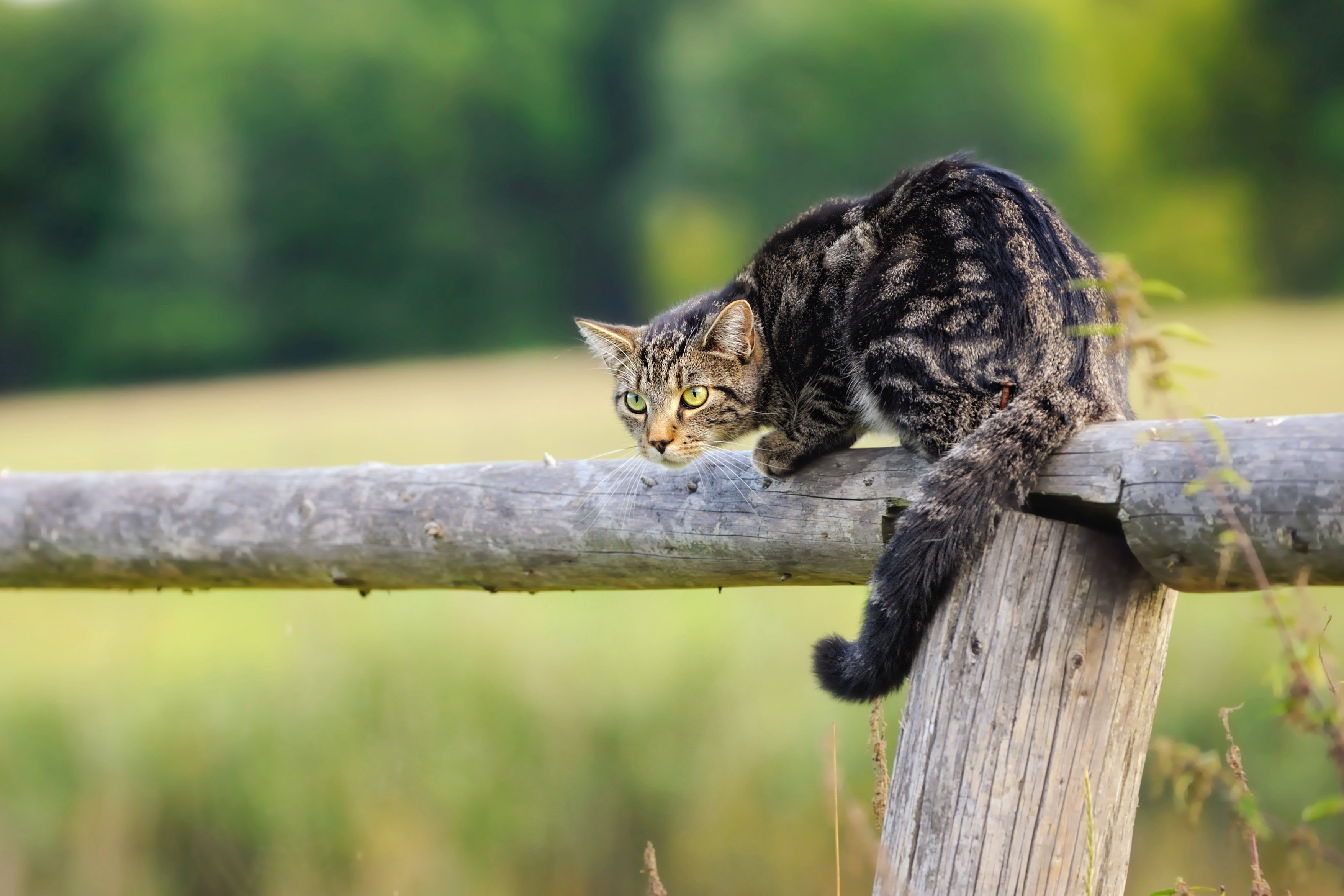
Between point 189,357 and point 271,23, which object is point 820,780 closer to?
point 189,357

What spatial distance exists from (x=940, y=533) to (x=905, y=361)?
1.40 feet

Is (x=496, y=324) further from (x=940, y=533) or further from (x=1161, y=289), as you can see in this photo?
(x=1161, y=289)

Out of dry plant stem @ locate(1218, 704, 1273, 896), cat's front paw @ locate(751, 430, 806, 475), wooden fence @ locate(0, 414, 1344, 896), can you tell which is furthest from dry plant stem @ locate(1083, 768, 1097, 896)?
cat's front paw @ locate(751, 430, 806, 475)

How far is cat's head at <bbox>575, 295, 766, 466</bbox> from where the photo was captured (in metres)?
1.87

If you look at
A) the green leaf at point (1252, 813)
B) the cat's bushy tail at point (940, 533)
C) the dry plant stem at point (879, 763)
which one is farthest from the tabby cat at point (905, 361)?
the green leaf at point (1252, 813)

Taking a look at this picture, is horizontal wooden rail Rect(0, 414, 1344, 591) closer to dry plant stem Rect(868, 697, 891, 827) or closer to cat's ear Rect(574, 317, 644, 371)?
dry plant stem Rect(868, 697, 891, 827)

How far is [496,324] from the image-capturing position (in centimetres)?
773

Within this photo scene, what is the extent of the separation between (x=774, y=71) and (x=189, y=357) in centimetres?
517

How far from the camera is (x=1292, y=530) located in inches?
38.1

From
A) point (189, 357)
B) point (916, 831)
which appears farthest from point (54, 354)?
point (916, 831)

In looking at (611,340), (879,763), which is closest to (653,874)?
(879,763)

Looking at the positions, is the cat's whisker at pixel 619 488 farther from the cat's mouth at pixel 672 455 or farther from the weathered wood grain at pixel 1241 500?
the weathered wood grain at pixel 1241 500

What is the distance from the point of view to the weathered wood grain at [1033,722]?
1104 millimetres

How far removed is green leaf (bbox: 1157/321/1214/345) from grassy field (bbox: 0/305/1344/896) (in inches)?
66.5
